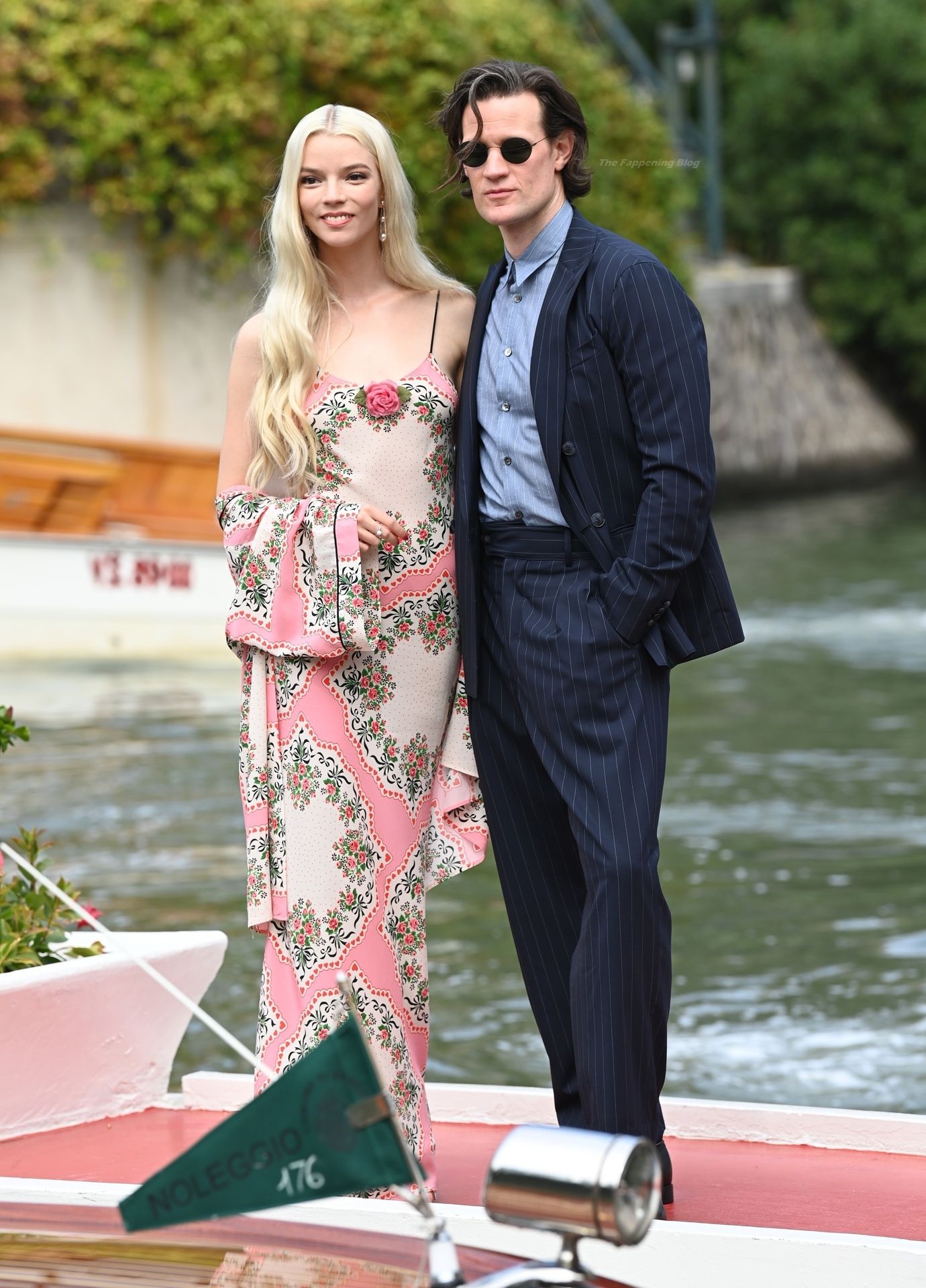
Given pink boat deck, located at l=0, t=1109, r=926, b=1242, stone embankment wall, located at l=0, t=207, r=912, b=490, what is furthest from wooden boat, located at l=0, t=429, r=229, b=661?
pink boat deck, located at l=0, t=1109, r=926, b=1242

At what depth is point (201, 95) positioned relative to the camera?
14.1 m

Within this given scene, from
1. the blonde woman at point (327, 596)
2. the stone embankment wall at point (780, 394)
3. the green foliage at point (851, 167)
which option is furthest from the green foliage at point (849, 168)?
the blonde woman at point (327, 596)

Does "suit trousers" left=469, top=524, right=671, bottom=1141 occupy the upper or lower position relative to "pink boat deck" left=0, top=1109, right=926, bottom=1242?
upper

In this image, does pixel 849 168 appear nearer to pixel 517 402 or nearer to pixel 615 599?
pixel 517 402

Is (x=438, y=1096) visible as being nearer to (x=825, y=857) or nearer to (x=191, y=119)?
(x=825, y=857)

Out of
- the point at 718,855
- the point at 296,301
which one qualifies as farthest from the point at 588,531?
the point at 718,855

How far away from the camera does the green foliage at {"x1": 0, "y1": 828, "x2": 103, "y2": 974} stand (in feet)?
11.4

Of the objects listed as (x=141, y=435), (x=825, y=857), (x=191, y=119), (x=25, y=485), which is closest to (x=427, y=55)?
(x=191, y=119)

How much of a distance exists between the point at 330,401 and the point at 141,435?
39.1 ft

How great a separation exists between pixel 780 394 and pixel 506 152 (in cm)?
2226

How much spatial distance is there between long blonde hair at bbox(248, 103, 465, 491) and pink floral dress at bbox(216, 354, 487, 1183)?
39 millimetres

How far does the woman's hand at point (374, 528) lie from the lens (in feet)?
9.71

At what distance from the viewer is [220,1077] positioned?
12.3ft

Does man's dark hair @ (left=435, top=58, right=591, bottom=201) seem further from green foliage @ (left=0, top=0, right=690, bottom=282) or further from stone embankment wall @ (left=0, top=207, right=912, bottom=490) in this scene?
green foliage @ (left=0, top=0, right=690, bottom=282)
